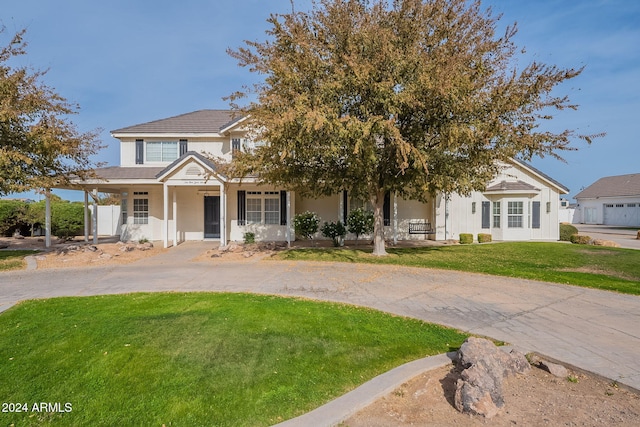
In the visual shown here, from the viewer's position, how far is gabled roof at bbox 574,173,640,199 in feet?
127

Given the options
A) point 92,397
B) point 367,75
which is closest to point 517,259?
point 367,75

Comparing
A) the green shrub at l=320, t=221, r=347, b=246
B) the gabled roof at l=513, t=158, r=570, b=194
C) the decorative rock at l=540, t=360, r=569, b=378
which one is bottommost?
the decorative rock at l=540, t=360, r=569, b=378

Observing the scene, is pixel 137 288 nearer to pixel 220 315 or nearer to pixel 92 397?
pixel 220 315

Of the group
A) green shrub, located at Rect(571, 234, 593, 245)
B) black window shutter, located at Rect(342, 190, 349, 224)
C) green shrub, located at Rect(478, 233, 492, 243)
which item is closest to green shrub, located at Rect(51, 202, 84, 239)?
black window shutter, located at Rect(342, 190, 349, 224)

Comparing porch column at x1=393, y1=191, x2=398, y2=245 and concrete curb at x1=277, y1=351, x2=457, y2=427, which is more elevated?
porch column at x1=393, y1=191, x2=398, y2=245

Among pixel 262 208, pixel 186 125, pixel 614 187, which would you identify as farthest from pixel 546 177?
pixel 614 187

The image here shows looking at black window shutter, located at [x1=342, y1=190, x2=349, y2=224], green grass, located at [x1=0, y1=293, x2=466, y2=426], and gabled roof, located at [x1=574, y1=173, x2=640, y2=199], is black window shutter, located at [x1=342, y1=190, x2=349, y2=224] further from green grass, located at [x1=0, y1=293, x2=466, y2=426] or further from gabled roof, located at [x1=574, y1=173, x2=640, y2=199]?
gabled roof, located at [x1=574, y1=173, x2=640, y2=199]

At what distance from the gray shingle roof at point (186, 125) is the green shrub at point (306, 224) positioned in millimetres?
6207

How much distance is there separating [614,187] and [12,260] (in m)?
55.3

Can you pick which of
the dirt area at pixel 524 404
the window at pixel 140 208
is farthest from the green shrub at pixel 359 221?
the dirt area at pixel 524 404

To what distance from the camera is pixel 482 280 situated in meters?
9.62

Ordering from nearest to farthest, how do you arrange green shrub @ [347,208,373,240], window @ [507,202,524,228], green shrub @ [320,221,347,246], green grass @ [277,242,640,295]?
green grass @ [277,242,640,295] < green shrub @ [320,221,347,246] < green shrub @ [347,208,373,240] < window @ [507,202,524,228]

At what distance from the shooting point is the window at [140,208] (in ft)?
62.3

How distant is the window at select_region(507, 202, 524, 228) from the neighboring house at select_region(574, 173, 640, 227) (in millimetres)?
27873
